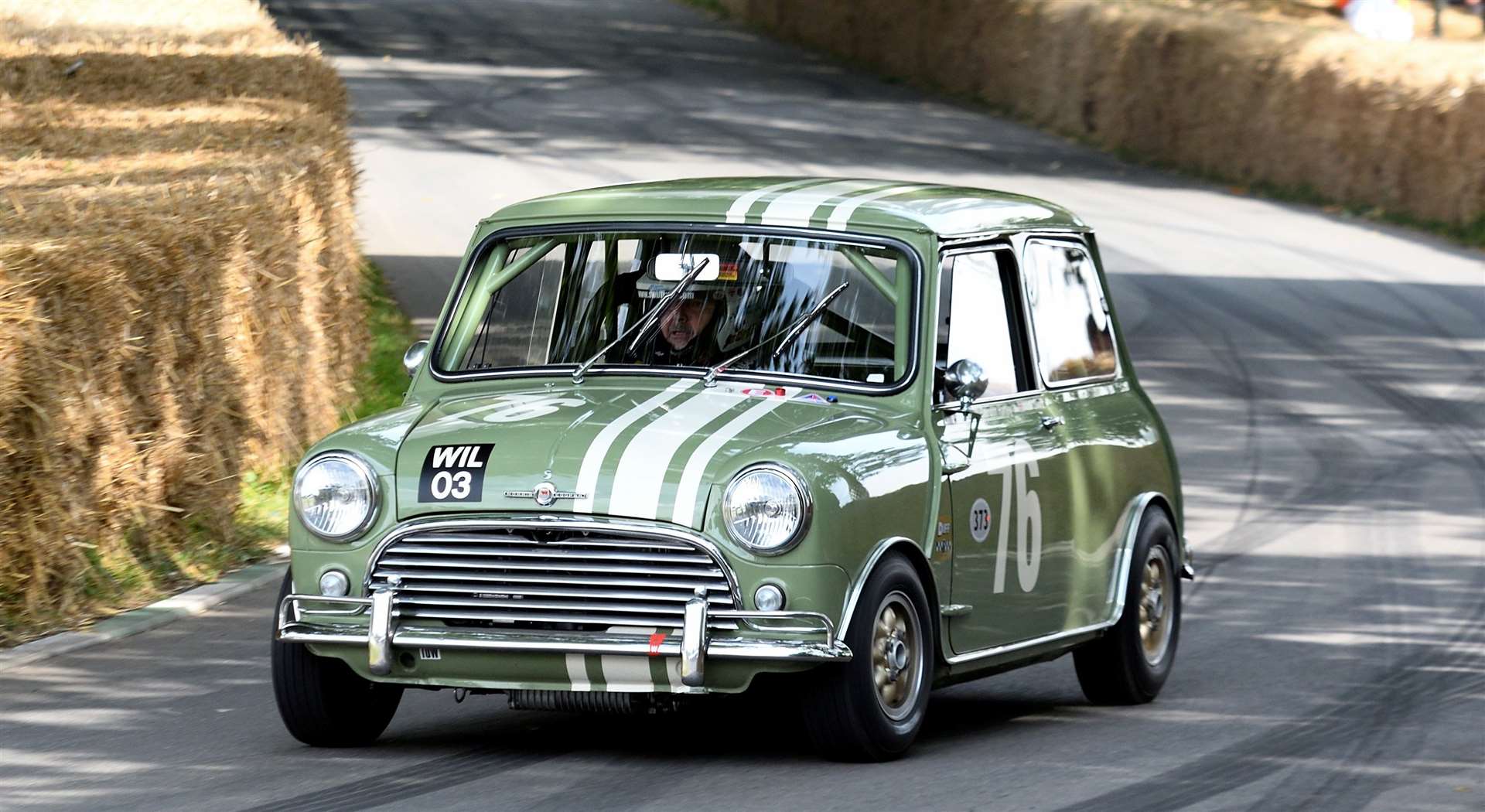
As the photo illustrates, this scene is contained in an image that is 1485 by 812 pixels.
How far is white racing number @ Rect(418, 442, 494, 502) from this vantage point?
23.2 ft

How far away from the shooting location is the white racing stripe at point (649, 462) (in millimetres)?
6941

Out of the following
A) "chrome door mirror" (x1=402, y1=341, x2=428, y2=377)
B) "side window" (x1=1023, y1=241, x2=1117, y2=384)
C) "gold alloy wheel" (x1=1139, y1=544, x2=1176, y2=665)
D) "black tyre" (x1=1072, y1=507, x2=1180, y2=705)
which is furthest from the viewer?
"gold alloy wheel" (x1=1139, y1=544, x2=1176, y2=665)

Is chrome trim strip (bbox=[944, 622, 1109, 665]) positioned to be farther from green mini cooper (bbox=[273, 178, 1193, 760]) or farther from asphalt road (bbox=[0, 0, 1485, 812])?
asphalt road (bbox=[0, 0, 1485, 812])

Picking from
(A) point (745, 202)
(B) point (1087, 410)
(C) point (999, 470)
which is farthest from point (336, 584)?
(B) point (1087, 410)

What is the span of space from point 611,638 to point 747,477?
0.60m

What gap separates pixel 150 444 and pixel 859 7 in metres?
33.2

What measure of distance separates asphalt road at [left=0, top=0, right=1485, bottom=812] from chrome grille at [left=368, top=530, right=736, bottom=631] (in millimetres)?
496

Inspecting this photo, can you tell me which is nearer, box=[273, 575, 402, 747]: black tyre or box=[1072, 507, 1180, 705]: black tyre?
box=[273, 575, 402, 747]: black tyre

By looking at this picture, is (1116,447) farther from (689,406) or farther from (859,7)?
(859,7)

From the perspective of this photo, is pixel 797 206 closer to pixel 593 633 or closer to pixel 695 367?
pixel 695 367

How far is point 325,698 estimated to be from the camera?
24.4ft

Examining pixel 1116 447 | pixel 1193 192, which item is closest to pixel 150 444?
pixel 1116 447

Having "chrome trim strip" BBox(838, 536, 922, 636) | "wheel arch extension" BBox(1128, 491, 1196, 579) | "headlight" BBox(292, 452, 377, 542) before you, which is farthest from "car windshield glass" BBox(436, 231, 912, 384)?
"wheel arch extension" BBox(1128, 491, 1196, 579)

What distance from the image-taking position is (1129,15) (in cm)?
3372
